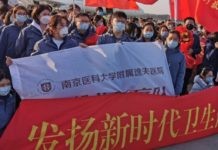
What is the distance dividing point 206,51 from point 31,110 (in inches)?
219

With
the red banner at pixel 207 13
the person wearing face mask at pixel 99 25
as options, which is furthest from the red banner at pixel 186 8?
the person wearing face mask at pixel 99 25

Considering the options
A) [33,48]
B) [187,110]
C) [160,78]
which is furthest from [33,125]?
[187,110]

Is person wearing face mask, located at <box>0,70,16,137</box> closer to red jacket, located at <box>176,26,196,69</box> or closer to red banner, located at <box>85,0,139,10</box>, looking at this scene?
red jacket, located at <box>176,26,196,69</box>

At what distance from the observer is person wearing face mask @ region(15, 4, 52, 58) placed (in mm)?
6176

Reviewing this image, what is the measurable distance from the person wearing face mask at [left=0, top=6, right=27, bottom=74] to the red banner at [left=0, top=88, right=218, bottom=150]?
1.59 metres

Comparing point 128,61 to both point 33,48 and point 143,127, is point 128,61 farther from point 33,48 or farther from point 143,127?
point 33,48

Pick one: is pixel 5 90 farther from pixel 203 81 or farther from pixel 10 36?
pixel 203 81

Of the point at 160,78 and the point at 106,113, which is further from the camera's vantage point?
the point at 160,78

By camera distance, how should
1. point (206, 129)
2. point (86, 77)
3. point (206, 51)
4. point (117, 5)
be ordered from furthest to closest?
point (117, 5) < point (206, 51) < point (206, 129) < point (86, 77)

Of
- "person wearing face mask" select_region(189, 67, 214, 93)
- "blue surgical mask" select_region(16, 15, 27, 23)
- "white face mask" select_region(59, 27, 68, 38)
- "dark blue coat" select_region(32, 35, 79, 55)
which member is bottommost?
"person wearing face mask" select_region(189, 67, 214, 93)

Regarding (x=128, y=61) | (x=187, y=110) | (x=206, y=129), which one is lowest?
(x=206, y=129)

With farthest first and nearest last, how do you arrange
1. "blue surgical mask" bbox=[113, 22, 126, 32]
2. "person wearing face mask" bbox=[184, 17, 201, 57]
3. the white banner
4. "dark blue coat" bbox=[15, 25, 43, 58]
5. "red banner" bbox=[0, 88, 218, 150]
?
"person wearing face mask" bbox=[184, 17, 201, 57] < "blue surgical mask" bbox=[113, 22, 126, 32] < "dark blue coat" bbox=[15, 25, 43, 58] < the white banner < "red banner" bbox=[0, 88, 218, 150]

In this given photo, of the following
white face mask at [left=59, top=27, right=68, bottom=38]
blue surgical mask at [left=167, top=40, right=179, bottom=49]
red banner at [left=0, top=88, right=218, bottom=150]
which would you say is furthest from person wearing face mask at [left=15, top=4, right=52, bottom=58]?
blue surgical mask at [left=167, top=40, right=179, bottom=49]

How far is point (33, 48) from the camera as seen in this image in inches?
237
